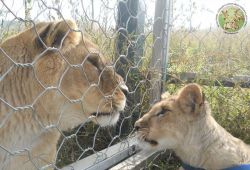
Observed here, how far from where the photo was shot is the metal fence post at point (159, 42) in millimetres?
2799

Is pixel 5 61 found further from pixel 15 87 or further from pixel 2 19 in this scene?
pixel 2 19

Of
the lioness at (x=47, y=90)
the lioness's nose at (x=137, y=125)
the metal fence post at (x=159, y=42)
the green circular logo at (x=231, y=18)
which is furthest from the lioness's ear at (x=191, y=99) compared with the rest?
the green circular logo at (x=231, y=18)

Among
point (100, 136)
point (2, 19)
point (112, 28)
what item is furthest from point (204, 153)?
point (2, 19)

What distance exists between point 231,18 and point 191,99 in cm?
84

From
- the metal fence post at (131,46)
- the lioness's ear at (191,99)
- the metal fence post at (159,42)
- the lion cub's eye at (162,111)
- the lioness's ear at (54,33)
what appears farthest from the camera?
the metal fence post at (159,42)

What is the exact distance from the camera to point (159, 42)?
9.29ft

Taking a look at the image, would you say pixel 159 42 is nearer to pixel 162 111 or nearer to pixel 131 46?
pixel 131 46

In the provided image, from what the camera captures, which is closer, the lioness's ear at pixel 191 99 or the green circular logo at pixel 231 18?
the lioness's ear at pixel 191 99

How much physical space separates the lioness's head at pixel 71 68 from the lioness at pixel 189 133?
1.37ft

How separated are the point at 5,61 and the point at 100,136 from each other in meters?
1.17

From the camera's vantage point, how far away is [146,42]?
9.78 feet

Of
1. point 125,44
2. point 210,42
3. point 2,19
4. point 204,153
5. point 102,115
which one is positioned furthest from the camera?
point 210,42

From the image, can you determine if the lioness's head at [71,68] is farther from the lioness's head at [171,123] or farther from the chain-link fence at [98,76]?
the lioness's head at [171,123]

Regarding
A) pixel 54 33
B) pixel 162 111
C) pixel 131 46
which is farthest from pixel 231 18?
pixel 54 33
